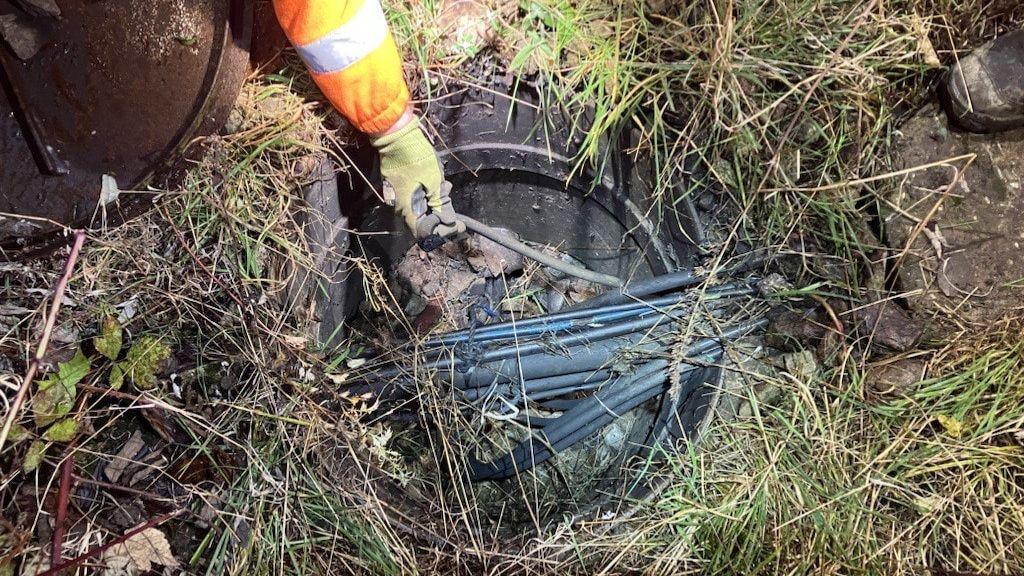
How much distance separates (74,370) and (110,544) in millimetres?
446

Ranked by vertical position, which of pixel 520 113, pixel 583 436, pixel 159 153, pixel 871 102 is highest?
pixel 159 153

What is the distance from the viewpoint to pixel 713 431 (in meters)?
1.84

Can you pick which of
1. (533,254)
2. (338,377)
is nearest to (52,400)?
(338,377)

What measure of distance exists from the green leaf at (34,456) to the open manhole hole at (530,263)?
74 cm

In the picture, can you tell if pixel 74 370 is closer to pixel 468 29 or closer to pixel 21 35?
pixel 21 35

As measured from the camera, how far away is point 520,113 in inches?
81.2

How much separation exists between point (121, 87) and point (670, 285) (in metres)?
1.60

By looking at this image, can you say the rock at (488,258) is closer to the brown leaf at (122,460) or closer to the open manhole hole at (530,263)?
the open manhole hole at (530,263)

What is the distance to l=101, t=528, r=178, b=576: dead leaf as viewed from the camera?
1.53 metres

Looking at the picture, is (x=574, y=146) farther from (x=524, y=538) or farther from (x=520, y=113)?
(x=524, y=538)

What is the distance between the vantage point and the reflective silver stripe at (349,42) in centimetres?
152

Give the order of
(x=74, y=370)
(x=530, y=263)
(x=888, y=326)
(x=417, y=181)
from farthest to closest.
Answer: (x=530, y=263)
(x=417, y=181)
(x=888, y=326)
(x=74, y=370)

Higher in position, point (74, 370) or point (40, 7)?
point (40, 7)

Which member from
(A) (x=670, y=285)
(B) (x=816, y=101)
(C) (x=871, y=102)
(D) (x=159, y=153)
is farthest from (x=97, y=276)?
(C) (x=871, y=102)
